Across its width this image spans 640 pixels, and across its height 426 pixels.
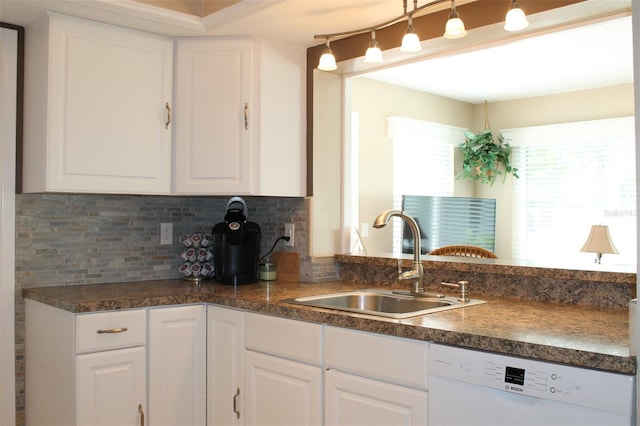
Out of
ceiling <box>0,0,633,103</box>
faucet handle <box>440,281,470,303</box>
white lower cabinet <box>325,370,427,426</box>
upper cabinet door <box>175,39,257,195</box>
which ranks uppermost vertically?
ceiling <box>0,0,633,103</box>

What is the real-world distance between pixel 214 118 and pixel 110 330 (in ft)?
3.44

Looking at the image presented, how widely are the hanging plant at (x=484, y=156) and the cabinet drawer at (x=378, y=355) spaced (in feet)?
Result: 13.2

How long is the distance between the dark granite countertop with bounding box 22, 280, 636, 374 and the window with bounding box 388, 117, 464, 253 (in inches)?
88.6

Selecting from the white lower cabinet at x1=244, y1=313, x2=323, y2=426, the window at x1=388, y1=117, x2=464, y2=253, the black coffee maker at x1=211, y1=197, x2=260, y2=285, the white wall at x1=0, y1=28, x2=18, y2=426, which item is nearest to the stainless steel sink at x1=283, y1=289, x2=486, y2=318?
the white lower cabinet at x1=244, y1=313, x2=323, y2=426

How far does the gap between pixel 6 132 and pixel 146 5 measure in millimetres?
819

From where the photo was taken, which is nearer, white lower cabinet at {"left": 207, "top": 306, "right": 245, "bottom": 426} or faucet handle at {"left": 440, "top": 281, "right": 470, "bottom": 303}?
faucet handle at {"left": 440, "top": 281, "right": 470, "bottom": 303}

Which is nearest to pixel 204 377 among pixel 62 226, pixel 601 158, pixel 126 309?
pixel 126 309

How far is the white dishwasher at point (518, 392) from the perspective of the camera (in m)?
1.45

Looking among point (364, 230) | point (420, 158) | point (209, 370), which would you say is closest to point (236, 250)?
point (209, 370)

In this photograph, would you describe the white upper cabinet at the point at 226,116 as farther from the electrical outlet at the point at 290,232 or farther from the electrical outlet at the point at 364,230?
the electrical outlet at the point at 364,230

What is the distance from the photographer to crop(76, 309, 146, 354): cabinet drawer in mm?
2301

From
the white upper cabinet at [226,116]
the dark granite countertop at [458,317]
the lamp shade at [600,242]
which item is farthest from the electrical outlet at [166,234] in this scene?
the lamp shade at [600,242]

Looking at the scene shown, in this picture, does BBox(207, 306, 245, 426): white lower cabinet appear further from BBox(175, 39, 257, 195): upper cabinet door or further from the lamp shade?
the lamp shade

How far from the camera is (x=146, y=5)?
252 centimetres
